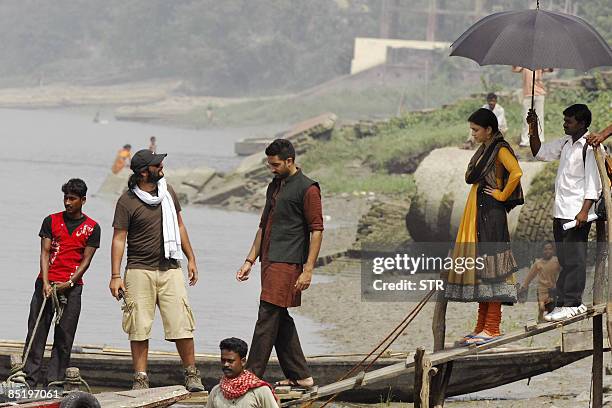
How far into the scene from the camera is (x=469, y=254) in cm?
970

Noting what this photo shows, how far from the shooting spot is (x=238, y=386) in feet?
28.3

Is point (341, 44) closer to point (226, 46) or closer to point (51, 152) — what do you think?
point (226, 46)

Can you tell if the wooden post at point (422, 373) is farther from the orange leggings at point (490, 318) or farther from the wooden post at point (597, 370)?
the wooden post at point (597, 370)

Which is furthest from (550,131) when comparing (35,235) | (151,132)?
(151,132)

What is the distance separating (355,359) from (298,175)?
273 cm

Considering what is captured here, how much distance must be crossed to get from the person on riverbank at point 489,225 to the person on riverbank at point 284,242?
101 centimetres

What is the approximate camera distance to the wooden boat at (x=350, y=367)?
39.1 ft

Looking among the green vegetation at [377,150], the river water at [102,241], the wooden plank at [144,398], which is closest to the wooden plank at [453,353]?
the wooden plank at [144,398]

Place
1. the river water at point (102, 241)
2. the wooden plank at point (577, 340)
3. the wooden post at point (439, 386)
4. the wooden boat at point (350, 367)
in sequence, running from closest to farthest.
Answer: the wooden post at point (439, 386), the wooden plank at point (577, 340), the wooden boat at point (350, 367), the river water at point (102, 241)

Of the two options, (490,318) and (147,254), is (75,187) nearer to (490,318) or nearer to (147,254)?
(147,254)

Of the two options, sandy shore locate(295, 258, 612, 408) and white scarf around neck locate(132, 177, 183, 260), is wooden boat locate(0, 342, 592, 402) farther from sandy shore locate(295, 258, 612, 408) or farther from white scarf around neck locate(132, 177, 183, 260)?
white scarf around neck locate(132, 177, 183, 260)

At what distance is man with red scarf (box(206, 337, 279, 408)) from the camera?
8.61 metres

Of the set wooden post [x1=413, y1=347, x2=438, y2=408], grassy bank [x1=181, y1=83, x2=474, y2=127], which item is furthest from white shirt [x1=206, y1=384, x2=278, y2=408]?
grassy bank [x1=181, y1=83, x2=474, y2=127]

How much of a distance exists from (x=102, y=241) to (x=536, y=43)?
1967 centimetres
